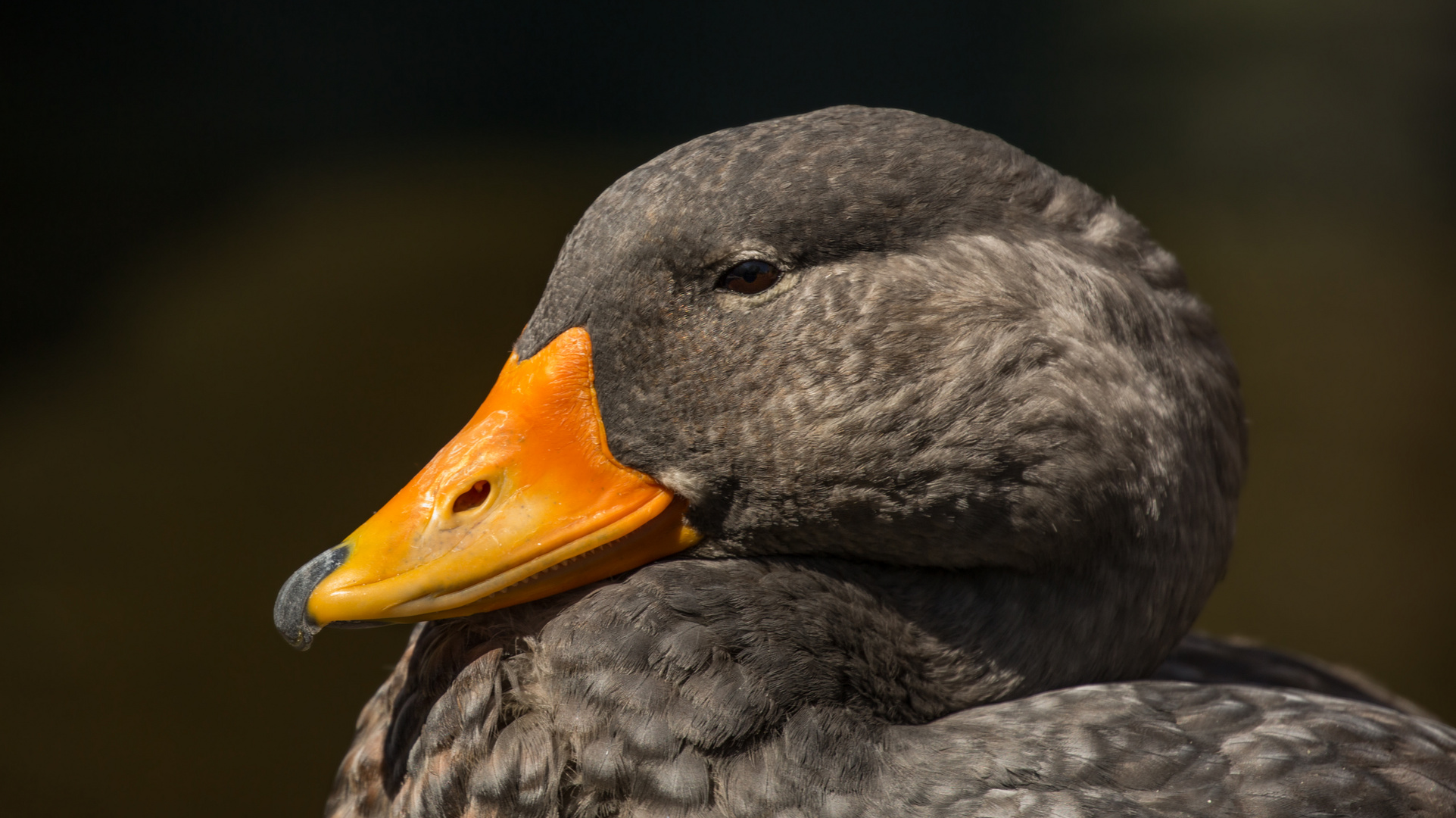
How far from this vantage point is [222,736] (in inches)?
150

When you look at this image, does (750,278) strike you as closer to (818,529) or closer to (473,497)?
(818,529)

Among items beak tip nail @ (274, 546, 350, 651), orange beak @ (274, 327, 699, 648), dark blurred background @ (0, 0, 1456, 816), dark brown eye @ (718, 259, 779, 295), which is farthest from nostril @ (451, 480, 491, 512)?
dark blurred background @ (0, 0, 1456, 816)

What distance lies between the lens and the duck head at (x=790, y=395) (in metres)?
1.46

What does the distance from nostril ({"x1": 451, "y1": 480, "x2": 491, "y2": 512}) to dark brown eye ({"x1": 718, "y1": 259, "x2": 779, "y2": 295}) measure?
0.40m

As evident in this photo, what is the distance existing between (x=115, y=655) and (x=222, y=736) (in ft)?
1.53

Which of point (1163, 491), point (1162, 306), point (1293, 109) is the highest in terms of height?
point (1293, 109)

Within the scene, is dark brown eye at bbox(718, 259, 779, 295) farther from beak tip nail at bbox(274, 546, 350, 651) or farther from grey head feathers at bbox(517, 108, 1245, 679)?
beak tip nail at bbox(274, 546, 350, 651)

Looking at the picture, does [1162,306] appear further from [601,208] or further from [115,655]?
[115,655]

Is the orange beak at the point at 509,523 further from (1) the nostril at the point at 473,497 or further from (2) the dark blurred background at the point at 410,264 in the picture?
(2) the dark blurred background at the point at 410,264

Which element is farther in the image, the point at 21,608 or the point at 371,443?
the point at 371,443

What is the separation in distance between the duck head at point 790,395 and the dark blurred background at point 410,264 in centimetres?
284

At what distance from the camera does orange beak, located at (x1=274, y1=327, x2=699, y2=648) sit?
1.41m

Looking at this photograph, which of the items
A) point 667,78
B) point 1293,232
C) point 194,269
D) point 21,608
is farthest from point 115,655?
point 1293,232

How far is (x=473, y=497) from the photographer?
1.47 metres
